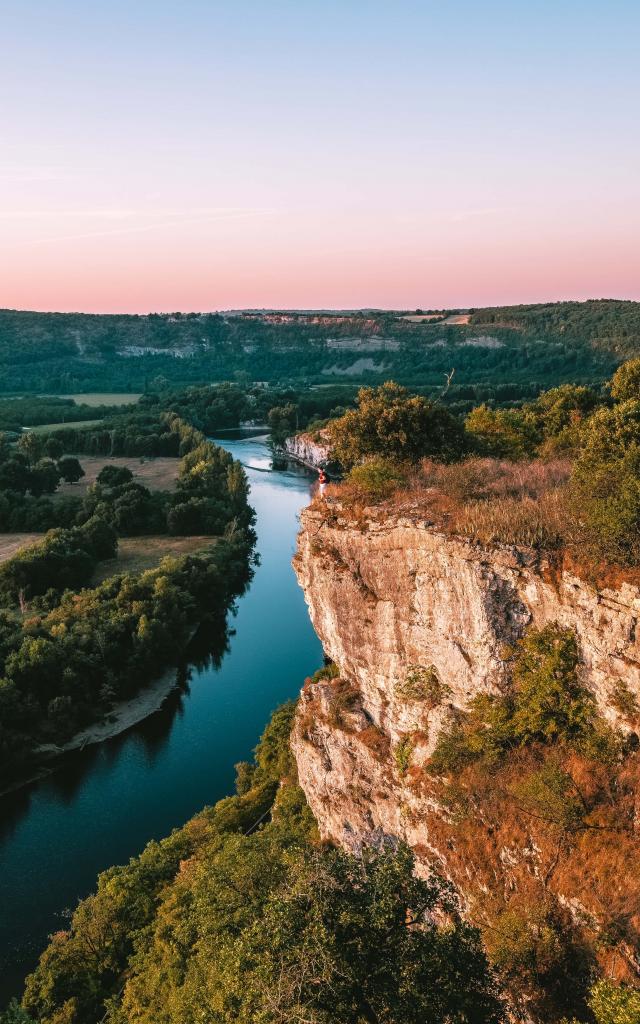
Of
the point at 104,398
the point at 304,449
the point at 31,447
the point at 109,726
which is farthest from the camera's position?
the point at 104,398

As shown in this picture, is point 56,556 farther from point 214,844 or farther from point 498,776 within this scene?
point 498,776

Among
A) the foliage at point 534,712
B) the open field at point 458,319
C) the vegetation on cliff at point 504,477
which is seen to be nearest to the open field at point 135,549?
the vegetation on cliff at point 504,477

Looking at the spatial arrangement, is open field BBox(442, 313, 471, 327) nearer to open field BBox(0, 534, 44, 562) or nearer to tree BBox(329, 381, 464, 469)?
open field BBox(0, 534, 44, 562)

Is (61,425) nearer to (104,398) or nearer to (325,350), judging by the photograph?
(104,398)

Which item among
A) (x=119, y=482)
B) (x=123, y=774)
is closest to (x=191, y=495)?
(x=119, y=482)

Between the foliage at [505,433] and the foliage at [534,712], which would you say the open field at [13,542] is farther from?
the foliage at [534,712]

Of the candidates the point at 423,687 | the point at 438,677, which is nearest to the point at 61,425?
the point at 423,687
